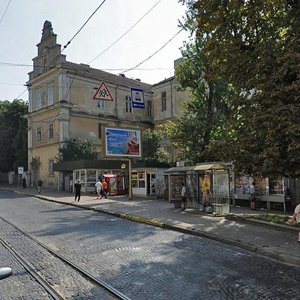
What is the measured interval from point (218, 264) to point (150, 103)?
48.9 m

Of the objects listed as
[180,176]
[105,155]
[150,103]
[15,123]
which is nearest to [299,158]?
[180,176]

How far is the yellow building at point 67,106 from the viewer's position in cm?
4688

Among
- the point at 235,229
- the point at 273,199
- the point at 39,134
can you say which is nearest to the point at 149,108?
the point at 39,134

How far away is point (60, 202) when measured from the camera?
2934 cm

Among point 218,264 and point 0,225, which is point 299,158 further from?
point 0,225

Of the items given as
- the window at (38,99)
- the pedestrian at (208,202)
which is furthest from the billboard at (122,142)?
the window at (38,99)

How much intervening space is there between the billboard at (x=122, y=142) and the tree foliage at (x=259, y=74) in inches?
563

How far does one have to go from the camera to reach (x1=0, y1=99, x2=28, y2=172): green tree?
5781cm

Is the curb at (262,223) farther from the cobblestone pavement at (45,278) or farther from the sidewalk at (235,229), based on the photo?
the cobblestone pavement at (45,278)

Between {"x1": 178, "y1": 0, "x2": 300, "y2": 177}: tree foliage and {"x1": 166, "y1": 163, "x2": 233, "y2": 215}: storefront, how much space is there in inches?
111

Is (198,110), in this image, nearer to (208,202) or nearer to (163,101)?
(208,202)

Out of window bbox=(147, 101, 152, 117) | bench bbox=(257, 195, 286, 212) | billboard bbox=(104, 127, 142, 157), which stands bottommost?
bench bbox=(257, 195, 286, 212)

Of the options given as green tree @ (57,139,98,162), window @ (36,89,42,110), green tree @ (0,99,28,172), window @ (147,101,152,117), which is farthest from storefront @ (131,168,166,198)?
green tree @ (0,99,28,172)

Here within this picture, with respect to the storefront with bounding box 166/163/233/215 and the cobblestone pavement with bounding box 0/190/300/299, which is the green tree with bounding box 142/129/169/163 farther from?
the cobblestone pavement with bounding box 0/190/300/299
